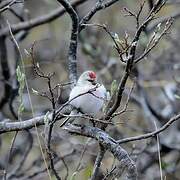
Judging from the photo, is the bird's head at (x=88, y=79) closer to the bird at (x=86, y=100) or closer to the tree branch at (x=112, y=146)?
the bird at (x=86, y=100)

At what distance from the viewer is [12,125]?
3.32 metres

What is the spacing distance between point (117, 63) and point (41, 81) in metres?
1.04

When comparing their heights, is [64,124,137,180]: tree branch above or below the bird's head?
below

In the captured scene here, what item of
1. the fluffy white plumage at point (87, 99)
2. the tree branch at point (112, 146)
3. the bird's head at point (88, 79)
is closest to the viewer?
the tree branch at point (112, 146)

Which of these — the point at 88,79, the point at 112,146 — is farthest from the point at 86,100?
the point at 112,146

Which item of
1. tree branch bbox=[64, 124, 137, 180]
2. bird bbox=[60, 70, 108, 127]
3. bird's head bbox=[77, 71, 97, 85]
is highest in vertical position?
bird's head bbox=[77, 71, 97, 85]

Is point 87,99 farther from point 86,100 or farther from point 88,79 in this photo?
point 88,79

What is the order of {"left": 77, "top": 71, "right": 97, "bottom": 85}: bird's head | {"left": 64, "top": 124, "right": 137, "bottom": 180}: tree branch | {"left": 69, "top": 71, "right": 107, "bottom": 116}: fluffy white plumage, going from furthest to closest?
1. {"left": 77, "top": 71, "right": 97, "bottom": 85}: bird's head
2. {"left": 69, "top": 71, "right": 107, "bottom": 116}: fluffy white plumage
3. {"left": 64, "top": 124, "right": 137, "bottom": 180}: tree branch

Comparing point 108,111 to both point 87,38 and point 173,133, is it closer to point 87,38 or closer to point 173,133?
point 173,133

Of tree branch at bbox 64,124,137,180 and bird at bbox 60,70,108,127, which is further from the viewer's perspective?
bird at bbox 60,70,108,127

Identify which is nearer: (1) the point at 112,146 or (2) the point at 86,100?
(1) the point at 112,146

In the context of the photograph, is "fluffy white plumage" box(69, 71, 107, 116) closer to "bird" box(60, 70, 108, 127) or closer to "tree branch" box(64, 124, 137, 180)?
"bird" box(60, 70, 108, 127)

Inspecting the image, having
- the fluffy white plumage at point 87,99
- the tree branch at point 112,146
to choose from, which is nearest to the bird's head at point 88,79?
the fluffy white plumage at point 87,99

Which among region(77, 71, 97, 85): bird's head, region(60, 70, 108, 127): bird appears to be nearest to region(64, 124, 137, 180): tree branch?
region(60, 70, 108, 127): bird
